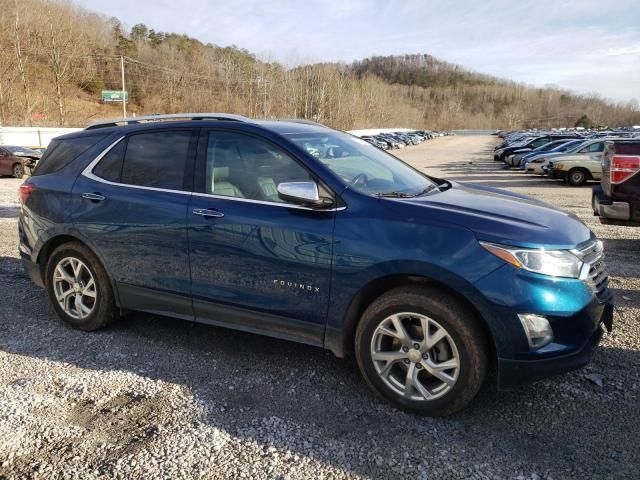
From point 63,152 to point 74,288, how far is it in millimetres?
1217

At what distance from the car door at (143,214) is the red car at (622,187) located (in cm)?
535

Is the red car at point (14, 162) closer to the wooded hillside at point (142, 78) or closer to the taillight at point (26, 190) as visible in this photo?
the taillight at point (26, 190)

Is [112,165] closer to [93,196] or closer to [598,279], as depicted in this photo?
[93,196]

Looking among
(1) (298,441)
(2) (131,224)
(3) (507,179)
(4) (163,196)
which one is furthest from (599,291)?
(3) (507,179)

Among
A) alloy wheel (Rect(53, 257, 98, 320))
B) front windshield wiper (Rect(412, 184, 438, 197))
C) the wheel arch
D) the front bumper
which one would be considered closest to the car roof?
front windshield wiper (Rect(412, 184, 438, 197))

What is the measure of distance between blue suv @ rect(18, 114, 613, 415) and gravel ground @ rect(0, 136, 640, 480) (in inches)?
11.7

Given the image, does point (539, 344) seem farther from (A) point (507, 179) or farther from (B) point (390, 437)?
(A) point (507, 179)

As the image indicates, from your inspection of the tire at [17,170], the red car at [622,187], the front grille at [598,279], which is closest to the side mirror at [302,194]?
the front grille at [598,279]

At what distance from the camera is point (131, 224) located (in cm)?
401

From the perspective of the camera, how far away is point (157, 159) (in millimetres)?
4086

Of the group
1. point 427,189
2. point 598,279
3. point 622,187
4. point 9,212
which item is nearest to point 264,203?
point 427,189

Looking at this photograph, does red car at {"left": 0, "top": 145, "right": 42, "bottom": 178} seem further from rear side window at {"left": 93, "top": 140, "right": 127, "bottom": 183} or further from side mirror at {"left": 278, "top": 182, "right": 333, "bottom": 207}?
side mirror at {"left": 278, "top": 182, "right": 333, "bottom": 207}

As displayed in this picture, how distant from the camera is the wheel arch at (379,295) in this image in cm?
301

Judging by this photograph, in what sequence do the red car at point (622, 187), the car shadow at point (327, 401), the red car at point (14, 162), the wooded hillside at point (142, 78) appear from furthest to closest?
the wooded hillside at point (142, 78) → the red car at point (14, 162) → the red car at point (622, 187) → the car shadow at point (327, 401)
